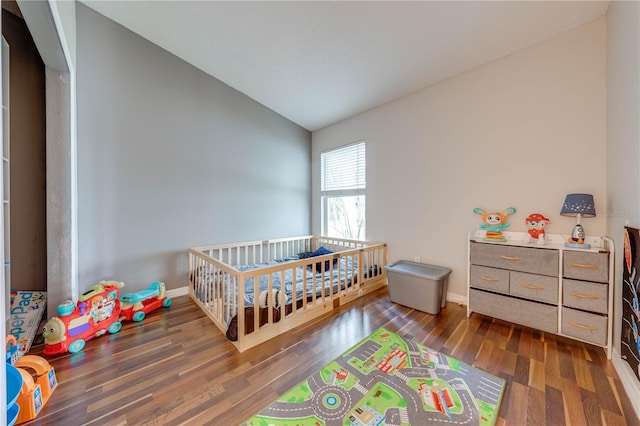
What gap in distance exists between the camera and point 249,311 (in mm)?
2029

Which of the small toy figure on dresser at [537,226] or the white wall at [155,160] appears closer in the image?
the small toy figure on dresser at [537,226]

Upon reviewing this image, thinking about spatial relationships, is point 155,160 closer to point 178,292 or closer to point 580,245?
point 178,292

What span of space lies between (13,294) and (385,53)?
4.14 metres

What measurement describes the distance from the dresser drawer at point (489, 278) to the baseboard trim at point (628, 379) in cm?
72

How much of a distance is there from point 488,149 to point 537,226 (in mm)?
890

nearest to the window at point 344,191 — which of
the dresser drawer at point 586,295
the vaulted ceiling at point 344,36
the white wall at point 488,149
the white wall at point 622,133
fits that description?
the white wall at point 488,149

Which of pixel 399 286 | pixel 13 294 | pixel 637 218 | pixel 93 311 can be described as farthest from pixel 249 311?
pixel 637 218

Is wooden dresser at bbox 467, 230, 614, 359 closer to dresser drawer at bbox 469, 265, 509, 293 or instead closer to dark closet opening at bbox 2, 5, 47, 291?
dresser drawer at bbox 469, 265, 509, 293

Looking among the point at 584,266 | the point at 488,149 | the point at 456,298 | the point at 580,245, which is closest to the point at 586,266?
the point at 584,266

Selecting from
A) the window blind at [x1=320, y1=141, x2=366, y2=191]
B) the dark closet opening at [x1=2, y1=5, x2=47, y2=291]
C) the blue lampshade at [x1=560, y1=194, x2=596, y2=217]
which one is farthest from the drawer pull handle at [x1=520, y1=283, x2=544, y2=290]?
the dark closet opening at [x1=2, y1=5, x2=47, y2=291]

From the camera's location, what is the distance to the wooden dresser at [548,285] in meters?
1.84

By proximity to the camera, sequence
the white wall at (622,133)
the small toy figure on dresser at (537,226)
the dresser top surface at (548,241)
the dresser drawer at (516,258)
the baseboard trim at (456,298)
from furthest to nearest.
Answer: the baseboard trim at (456,298) < the small toy figure on dresser at (537,226) < the dresser drawer at (516,258) < the dresser top surface at (548,241) < the white wall at (622,133)

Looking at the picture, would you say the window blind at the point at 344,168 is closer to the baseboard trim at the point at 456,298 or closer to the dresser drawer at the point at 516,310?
the baseboard trim at the point at 456,298

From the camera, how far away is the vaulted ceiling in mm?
2016
